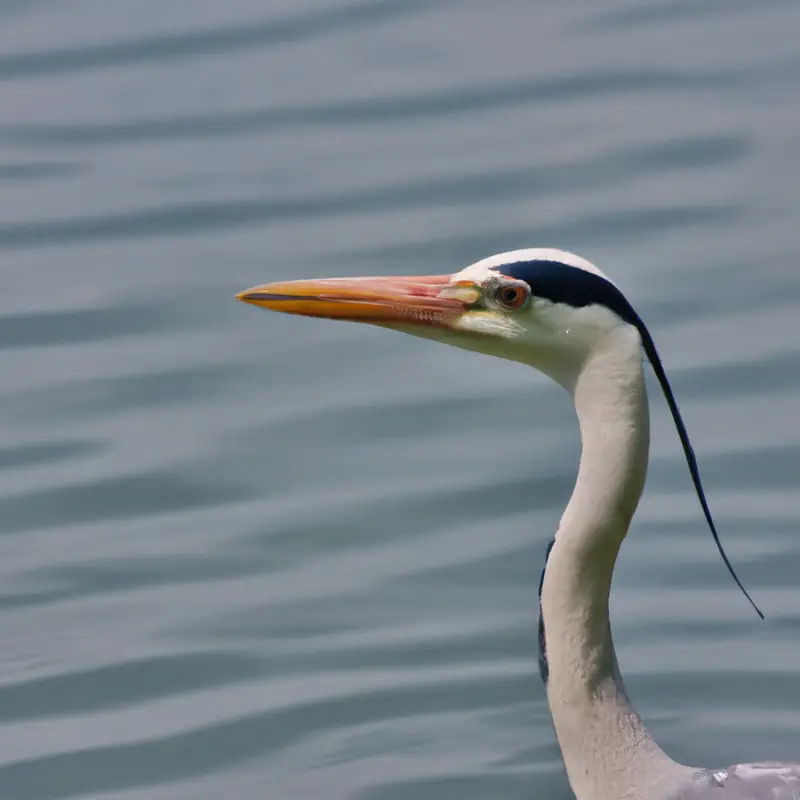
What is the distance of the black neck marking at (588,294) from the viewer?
14.1 feet

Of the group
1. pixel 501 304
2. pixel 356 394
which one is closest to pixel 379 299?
pixel 501 304

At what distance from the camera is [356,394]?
7297mm

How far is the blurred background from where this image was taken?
5695 mm

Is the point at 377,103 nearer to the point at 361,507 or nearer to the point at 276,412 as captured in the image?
the point at 276,412

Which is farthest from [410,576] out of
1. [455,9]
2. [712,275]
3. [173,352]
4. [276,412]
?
[455,9]

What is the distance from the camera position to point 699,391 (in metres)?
7.11

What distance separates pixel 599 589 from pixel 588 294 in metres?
0.71

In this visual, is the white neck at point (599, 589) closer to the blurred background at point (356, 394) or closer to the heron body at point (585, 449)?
the heron body at point (585, 449)

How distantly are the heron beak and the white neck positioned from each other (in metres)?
0.41

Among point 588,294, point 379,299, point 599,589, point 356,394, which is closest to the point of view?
point 588,294

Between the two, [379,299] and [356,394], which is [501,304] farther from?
[356,394]

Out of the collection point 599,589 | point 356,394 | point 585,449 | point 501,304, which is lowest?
point 599,589

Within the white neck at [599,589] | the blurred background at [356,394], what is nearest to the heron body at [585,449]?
the white neck at [599,589]

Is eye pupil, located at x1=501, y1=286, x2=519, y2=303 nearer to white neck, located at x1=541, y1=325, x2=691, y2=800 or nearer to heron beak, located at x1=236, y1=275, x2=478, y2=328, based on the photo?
heron beak, located at x1=236, y1=275, x2=478, y2=328
